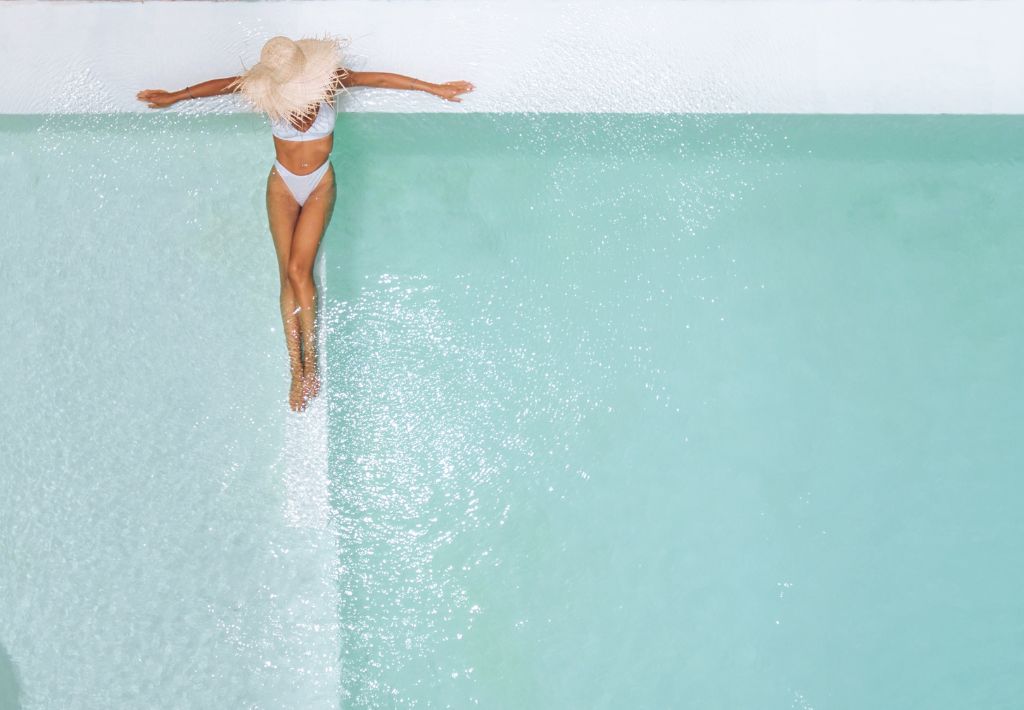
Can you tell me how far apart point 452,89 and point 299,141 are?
575 mm

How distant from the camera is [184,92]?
111 inches

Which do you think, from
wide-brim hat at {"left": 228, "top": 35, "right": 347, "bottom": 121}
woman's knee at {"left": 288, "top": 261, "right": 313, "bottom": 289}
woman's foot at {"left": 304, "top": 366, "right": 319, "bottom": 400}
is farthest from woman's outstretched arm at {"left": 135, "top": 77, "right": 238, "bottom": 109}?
woman's foot at {"left": 304, "top": 366, "right": 319, "bottom": 400}

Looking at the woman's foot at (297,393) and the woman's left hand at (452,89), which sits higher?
the woman's left hand at (452,89)

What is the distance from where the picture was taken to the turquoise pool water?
9.48 ft

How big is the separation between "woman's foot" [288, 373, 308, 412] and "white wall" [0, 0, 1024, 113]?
0.98 meters

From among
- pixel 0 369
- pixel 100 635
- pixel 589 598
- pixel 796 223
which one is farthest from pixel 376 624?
pixel 796 223

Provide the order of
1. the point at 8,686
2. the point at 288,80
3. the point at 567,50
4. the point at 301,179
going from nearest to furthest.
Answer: the point at 288,80
the point at 301,179
the point at 8,686
the point at 567,50

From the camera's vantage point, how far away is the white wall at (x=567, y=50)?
2.97 metres

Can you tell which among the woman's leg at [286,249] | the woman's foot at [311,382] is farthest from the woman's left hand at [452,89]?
the woman's foot at [311,382]

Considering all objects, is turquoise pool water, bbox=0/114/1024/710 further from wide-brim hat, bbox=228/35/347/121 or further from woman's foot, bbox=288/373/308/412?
wide-brim hat, bbox=228/35/347/121

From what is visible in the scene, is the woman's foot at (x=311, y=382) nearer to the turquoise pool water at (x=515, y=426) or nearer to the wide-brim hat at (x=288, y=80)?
the turquoise pool water at (x=515, y=426)

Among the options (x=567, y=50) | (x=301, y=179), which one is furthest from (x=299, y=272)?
(x=567, y=50)

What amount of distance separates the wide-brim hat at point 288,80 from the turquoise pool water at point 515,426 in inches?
13.8

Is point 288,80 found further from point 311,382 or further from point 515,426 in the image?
point 515,426
